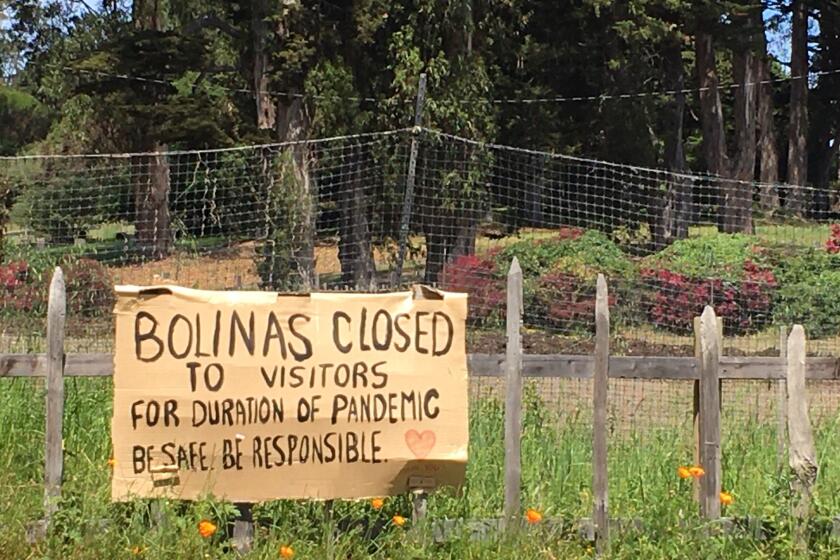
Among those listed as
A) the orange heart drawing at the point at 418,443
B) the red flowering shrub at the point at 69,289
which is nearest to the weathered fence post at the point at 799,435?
the orange heart drawing at the point at 418,443

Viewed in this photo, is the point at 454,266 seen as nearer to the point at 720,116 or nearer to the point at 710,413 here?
the point at 710,413

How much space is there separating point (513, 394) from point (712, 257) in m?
12.3

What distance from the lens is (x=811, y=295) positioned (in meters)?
14.3

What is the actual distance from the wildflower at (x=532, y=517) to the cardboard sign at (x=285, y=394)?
1.20 feet

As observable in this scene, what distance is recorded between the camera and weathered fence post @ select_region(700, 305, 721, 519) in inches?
189

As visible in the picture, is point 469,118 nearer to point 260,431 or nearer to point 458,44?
point 458,44

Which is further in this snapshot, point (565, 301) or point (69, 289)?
point (565, 301)

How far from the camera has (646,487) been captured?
5227 mm

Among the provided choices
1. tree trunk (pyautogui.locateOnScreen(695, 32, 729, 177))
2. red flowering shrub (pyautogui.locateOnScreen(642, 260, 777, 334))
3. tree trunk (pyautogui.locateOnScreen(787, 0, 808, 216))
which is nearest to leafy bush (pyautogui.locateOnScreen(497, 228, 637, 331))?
red flowering shrub (pyautogui.locateOnScreen(642, 260, 777, 334))

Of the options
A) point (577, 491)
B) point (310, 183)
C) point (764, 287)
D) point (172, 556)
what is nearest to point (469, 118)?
point (310, 183)

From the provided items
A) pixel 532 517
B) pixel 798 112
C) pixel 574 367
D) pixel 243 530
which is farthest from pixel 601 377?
pixel 798 112

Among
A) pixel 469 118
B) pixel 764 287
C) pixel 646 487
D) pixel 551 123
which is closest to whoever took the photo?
pixel 646 487

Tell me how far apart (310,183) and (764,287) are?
6791 mm

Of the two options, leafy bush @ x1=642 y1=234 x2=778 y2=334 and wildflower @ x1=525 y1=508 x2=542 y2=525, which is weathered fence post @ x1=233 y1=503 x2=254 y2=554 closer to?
wildflower @ x1=525 y1=508 x2=542 y2=525
